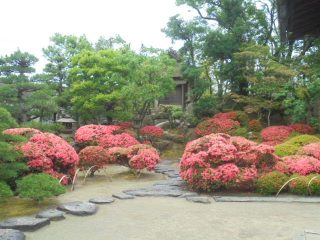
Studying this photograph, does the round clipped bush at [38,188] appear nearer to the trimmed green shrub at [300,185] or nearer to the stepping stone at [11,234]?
the stepping stone at [11,234]

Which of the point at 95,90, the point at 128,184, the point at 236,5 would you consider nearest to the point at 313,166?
the point at 128,184

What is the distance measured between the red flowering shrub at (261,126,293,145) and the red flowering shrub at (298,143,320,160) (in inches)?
137

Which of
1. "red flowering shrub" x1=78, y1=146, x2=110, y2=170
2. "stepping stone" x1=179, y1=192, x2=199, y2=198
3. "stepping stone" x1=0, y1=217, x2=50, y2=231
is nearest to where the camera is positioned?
"stepping stone" x1=0, y1=217, x2=50, y2=231

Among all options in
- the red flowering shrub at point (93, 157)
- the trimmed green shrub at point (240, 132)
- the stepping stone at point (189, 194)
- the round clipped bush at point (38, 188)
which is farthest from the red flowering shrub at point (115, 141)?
the round clipped bush at point (38, 188)

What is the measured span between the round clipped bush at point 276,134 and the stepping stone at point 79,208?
919 centimetres

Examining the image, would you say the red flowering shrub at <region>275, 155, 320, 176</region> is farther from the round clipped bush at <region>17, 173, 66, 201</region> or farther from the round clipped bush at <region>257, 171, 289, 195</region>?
the round clipped bush at <region>17, 173, 66, 201</region>

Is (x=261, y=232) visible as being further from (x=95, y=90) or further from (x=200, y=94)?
(x=200, y=94)

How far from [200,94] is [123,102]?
4534mm

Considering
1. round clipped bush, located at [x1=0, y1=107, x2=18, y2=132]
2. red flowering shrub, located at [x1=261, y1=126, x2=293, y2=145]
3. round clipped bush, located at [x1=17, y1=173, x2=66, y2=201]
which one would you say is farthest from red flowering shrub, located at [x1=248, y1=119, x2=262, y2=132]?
round clipped bush, located at [x1=0, y1=107, x2=18, y2=132]

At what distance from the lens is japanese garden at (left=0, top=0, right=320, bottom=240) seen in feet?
23.5

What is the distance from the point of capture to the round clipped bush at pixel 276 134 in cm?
1519

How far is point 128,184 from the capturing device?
11469 mm

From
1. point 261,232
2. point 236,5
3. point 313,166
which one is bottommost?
point 261,232

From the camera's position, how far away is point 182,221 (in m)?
7.36
